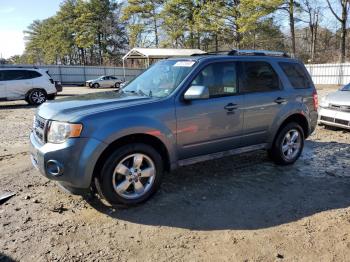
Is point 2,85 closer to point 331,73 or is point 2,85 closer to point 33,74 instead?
point 33,74

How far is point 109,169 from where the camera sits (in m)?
4.17

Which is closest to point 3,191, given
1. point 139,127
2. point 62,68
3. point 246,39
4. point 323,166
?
point 139,127

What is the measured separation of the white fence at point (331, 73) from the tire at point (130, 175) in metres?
28.1

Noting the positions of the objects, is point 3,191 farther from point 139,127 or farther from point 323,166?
point 323,166

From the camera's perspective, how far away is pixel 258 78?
5.66 meters

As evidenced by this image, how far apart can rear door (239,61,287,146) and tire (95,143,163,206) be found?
1664 millimetres

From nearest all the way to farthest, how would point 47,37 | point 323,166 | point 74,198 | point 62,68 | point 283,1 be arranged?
1. point 74,198
2. point 323,166
3. point 283,1
4. point 62,68
5. point 47,37

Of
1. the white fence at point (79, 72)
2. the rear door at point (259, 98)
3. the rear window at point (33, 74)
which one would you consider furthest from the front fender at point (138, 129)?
the white fence at point (79, 72)

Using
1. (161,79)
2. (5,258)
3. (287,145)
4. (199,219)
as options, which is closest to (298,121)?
(287,145)

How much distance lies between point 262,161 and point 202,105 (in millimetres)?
2093

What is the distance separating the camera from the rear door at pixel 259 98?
5430 mm

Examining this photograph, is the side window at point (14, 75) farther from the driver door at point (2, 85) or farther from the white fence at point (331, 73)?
the white fence at point (331, 73)

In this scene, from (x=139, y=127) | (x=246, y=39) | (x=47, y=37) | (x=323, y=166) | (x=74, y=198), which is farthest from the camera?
(x=47, y=37)

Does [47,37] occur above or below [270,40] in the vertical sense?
above
